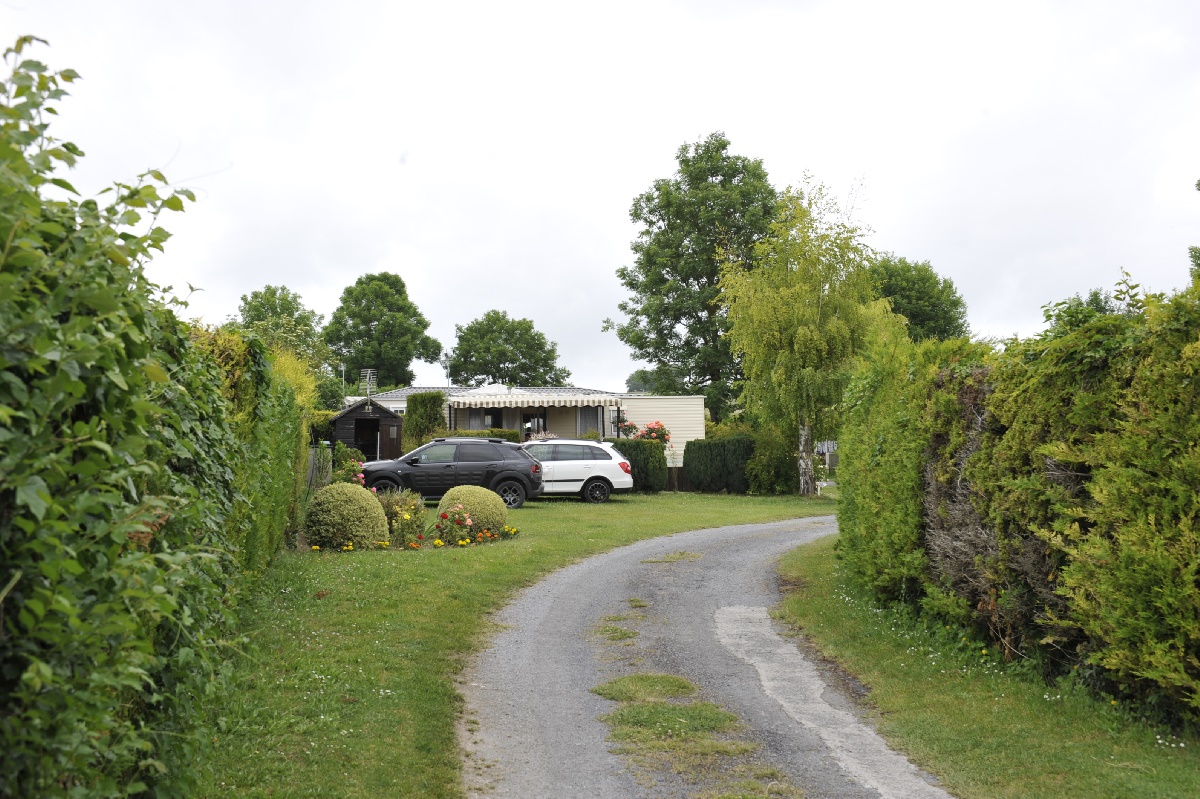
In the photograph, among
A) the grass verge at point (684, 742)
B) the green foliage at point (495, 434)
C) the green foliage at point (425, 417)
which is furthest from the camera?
the green foliage at point (425, 417)

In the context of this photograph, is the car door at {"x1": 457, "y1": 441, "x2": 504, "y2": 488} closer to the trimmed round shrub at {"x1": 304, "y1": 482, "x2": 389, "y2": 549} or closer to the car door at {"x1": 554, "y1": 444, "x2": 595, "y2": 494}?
the car door at {"x1": 554, "y1": 444, "x2": 595, "y2": 494}

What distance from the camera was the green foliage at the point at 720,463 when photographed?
29.0 m

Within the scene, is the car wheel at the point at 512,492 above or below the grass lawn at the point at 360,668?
above

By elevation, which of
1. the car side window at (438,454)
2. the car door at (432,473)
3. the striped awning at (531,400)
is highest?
the striped awning at (531,400)

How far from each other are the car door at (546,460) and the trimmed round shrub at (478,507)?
25.9 ft

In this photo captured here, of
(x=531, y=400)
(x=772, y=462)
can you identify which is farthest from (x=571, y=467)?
(x=531, y=400)

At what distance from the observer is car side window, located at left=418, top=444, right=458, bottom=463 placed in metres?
21.3

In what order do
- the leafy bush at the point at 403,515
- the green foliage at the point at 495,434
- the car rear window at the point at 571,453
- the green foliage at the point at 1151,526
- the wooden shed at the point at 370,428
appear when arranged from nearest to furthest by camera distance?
the green foliage at the point at 1151,526
the leafy bush at the point at 403,515
the car rear window at the point at 571,453
the green foliage at the point at 495,434
the wooden shed at the point at 370,428

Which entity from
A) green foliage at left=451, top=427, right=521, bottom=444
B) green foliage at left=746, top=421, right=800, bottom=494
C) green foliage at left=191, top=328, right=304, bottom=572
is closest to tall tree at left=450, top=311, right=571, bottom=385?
green foliage at left=451, top=427, right=521, bottom=444

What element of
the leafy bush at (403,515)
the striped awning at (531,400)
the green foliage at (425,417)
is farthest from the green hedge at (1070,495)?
the striped awning at (531,400)

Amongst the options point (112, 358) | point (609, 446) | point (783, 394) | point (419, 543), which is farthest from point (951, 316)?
point (112, 358)

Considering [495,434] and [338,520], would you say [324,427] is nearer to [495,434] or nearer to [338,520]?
[495,434]

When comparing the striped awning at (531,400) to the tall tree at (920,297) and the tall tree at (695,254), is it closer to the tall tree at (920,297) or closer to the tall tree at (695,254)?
the tall tree at (695,254)

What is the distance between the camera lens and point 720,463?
2927cm
